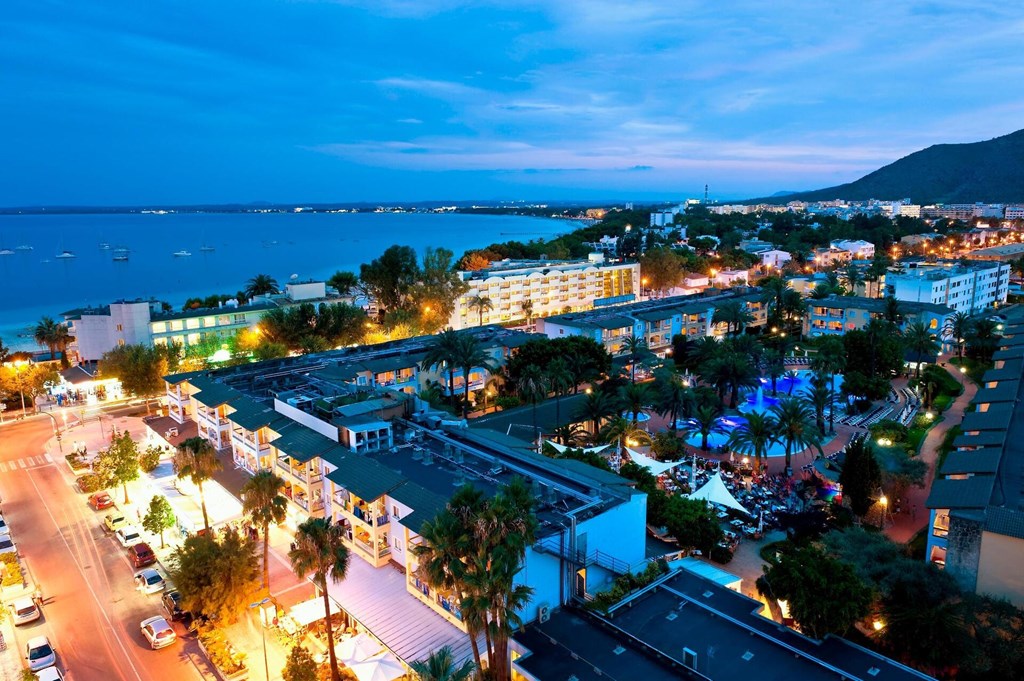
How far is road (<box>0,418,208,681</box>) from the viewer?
2452 centimetres

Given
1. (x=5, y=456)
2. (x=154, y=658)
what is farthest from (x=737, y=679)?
(x=5, y=456)

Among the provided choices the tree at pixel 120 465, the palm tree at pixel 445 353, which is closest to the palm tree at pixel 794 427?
the palm tree at pixel 445 353

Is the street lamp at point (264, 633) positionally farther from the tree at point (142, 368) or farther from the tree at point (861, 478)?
the tree at point (142, 368)

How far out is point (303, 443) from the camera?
32562 millimetres

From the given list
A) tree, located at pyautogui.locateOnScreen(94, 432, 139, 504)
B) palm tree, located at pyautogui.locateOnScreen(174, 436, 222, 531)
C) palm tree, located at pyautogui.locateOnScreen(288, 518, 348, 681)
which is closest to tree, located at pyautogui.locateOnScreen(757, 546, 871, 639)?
palm tree, located at pyautogui.locateOnScreen(288, 518, 348, 681)

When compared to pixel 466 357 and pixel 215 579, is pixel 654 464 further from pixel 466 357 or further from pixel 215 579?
pixel 215 579

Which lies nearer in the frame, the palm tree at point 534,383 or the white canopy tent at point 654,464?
the white canopy tent at point 654,464

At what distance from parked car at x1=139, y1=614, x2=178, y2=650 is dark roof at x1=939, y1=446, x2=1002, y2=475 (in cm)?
3449

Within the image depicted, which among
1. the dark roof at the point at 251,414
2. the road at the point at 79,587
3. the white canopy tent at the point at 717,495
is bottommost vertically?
the road at the point at 79,587

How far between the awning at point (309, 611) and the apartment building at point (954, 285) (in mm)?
79861

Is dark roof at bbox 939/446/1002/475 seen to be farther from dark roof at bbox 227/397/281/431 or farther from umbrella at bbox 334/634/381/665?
dark roof at bbox 227/397/281/431

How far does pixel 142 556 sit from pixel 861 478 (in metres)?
35.9

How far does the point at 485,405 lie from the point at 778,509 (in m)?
27.1

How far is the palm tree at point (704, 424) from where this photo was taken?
1737 inches
